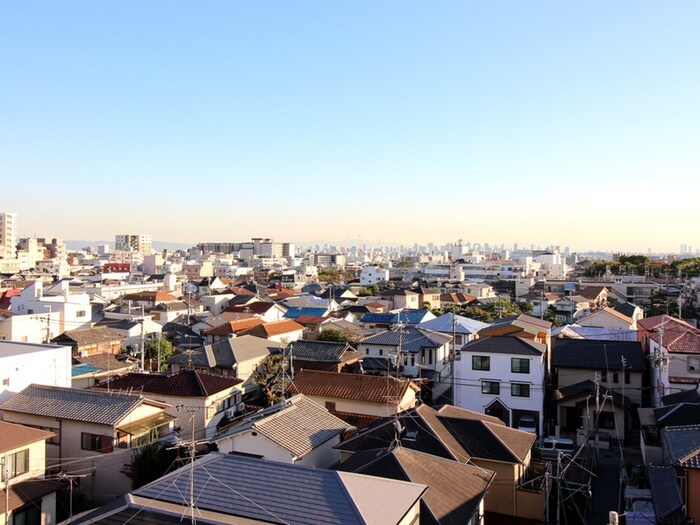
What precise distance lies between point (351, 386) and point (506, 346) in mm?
5524

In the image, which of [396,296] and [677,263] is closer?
[396,296]

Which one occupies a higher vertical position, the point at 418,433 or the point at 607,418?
the point at 418,433

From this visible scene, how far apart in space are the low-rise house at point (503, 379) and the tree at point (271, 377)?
19.3 feet

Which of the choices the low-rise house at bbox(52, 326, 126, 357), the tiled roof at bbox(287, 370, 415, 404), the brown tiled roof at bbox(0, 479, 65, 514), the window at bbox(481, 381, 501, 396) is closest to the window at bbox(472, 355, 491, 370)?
the window at bbox(481, 381, 501, 396)

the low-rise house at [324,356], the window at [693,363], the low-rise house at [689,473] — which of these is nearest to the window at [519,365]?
the window at [693,363]

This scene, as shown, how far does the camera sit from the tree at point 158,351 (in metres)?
22.6

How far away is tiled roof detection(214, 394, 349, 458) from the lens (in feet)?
34.8

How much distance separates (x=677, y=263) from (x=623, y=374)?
58.3 m

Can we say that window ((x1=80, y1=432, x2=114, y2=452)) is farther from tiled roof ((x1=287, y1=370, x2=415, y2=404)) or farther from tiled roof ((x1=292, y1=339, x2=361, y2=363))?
tiled roof ((x1=292, y1=339, x2=361, y2=363))

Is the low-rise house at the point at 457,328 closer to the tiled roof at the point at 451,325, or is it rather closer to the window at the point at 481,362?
the tiled roof at the point at 451,325

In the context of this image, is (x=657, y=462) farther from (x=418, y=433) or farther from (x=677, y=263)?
(x=677, y=263)

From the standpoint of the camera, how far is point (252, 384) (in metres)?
19.9

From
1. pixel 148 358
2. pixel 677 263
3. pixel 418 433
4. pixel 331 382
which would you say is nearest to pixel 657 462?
pixel 418 433

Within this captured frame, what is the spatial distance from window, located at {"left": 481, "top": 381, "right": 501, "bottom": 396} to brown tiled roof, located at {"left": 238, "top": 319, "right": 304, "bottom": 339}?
11218mm
